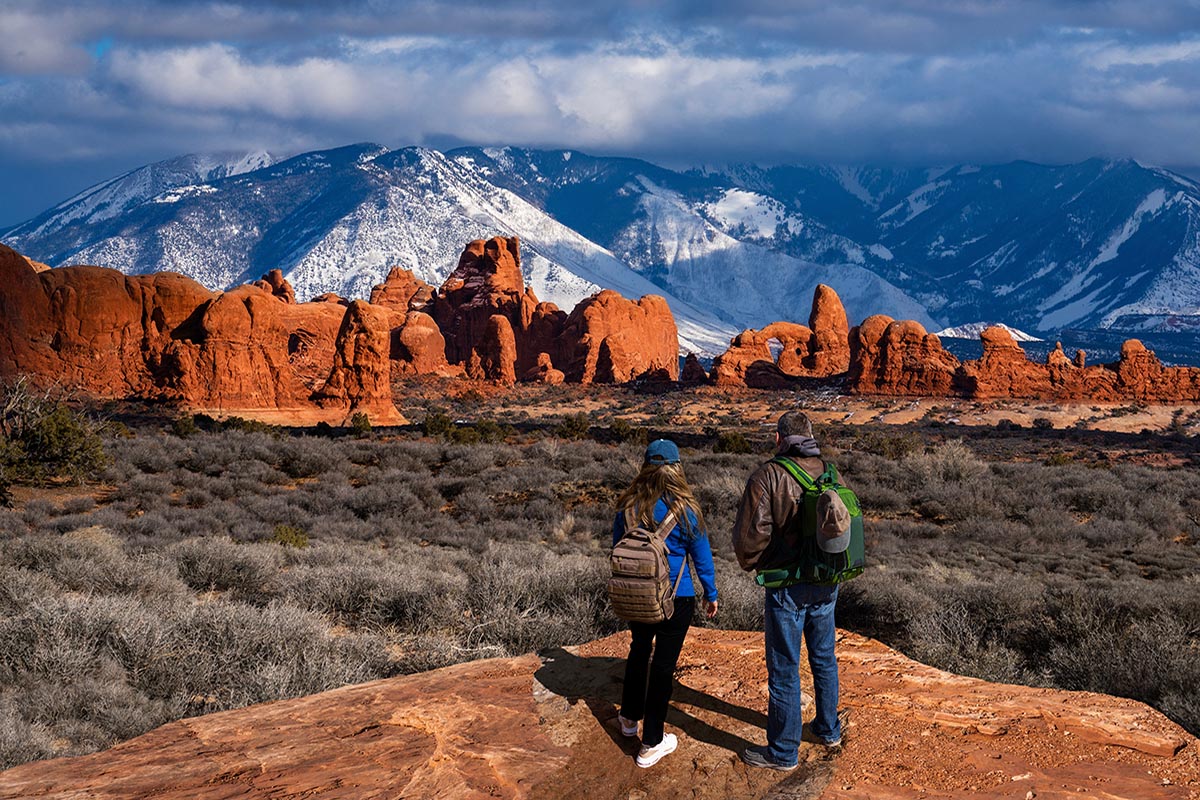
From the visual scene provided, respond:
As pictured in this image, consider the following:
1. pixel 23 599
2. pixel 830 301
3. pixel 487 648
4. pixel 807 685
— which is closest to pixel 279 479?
pixel 23 599

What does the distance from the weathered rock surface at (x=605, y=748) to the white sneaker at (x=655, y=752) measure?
0.15ft

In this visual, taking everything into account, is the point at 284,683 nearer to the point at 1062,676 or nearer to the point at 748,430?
the point at 1062,676

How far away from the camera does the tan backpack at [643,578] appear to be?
505 centimetres

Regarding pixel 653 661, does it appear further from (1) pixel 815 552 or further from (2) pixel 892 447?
(2) pixel 892 447

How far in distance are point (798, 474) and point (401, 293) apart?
9144 centimetres

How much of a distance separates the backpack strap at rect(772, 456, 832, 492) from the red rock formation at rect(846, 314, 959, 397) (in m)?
54.9

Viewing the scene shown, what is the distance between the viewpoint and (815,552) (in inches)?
198

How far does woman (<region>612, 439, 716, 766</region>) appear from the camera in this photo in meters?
5.20

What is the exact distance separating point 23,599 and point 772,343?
7081cm

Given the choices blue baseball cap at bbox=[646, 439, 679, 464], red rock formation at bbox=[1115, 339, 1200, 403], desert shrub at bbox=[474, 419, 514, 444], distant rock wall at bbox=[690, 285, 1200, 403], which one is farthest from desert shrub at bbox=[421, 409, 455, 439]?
red rock formation at bbox=[1115, 339, 1200, 403]

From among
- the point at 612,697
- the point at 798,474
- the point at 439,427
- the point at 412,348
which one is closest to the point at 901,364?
the point at 412,348

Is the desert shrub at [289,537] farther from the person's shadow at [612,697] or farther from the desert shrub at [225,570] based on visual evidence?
the person's shadow at [612,697]

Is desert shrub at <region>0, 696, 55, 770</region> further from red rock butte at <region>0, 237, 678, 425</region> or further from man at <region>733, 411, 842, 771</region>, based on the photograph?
red rock butte at <region>0, 237, 678, 425</region>

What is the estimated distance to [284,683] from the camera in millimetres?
6477
